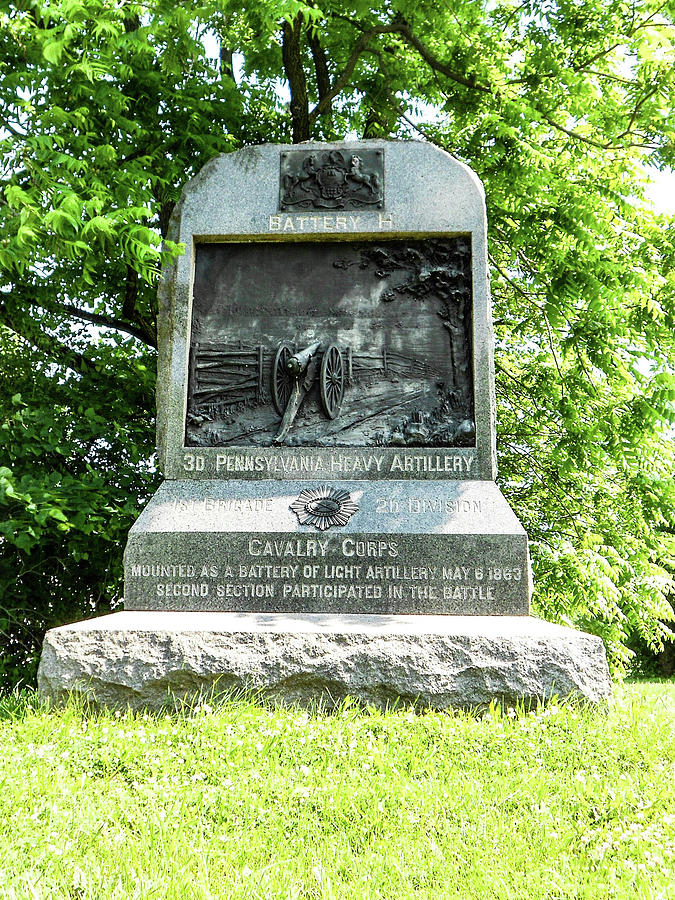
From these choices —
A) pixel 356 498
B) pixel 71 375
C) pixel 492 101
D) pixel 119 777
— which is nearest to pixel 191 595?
pixel 356 498

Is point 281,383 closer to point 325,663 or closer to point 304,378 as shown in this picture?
point 304,378

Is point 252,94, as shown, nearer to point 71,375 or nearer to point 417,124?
point 417,124

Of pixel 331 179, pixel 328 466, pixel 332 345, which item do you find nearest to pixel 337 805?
pixel 328 466

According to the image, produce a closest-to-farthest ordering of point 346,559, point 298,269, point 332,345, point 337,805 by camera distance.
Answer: point 337,805 → point 346,559 → point 332,345 → point 298,269

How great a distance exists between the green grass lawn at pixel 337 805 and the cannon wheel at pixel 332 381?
2269 mm

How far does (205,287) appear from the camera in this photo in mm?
5852

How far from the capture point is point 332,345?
566 centimetres

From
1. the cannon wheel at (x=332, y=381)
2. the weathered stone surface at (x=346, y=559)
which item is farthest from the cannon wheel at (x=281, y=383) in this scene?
the weathered stone surface at (x=346, y=559)

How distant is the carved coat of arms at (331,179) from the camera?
5.79 m

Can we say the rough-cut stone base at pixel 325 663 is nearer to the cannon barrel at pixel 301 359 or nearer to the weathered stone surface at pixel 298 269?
the weathered stone surface at pixel 298 269

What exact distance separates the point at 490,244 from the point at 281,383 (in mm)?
3769

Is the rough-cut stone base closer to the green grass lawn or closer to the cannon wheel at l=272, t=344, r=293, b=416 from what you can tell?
the green grass lawn

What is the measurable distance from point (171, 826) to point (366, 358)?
3625mm

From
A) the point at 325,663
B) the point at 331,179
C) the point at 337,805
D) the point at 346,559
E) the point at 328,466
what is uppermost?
the point at 331,179
